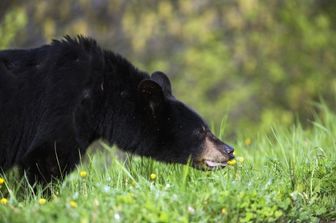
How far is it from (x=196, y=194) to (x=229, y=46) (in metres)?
8.15

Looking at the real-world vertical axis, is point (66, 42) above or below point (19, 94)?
above

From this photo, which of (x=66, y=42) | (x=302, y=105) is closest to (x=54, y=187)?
(x=66, y=42)

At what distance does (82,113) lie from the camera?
5.05 meters

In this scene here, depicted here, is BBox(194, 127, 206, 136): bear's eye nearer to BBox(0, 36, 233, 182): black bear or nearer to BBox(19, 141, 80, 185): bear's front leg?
BBox(0, 36, 233, 182): black bear

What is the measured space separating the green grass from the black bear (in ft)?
0.58

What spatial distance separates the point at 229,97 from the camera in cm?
1148

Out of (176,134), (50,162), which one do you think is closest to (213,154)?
(176,134)

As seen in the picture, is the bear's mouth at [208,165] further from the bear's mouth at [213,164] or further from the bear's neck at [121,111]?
the bear's neck at [121,111]

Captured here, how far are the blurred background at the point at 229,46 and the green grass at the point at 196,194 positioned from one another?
5.30 metres

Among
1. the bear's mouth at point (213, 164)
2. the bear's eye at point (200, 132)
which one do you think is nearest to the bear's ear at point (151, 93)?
the bear's eye at point (200, 132)

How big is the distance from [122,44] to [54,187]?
661 centimetres

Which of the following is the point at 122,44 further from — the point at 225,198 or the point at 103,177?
the point at 225,198

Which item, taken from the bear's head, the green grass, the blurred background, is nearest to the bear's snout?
the bear's head

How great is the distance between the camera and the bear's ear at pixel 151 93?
516cm
